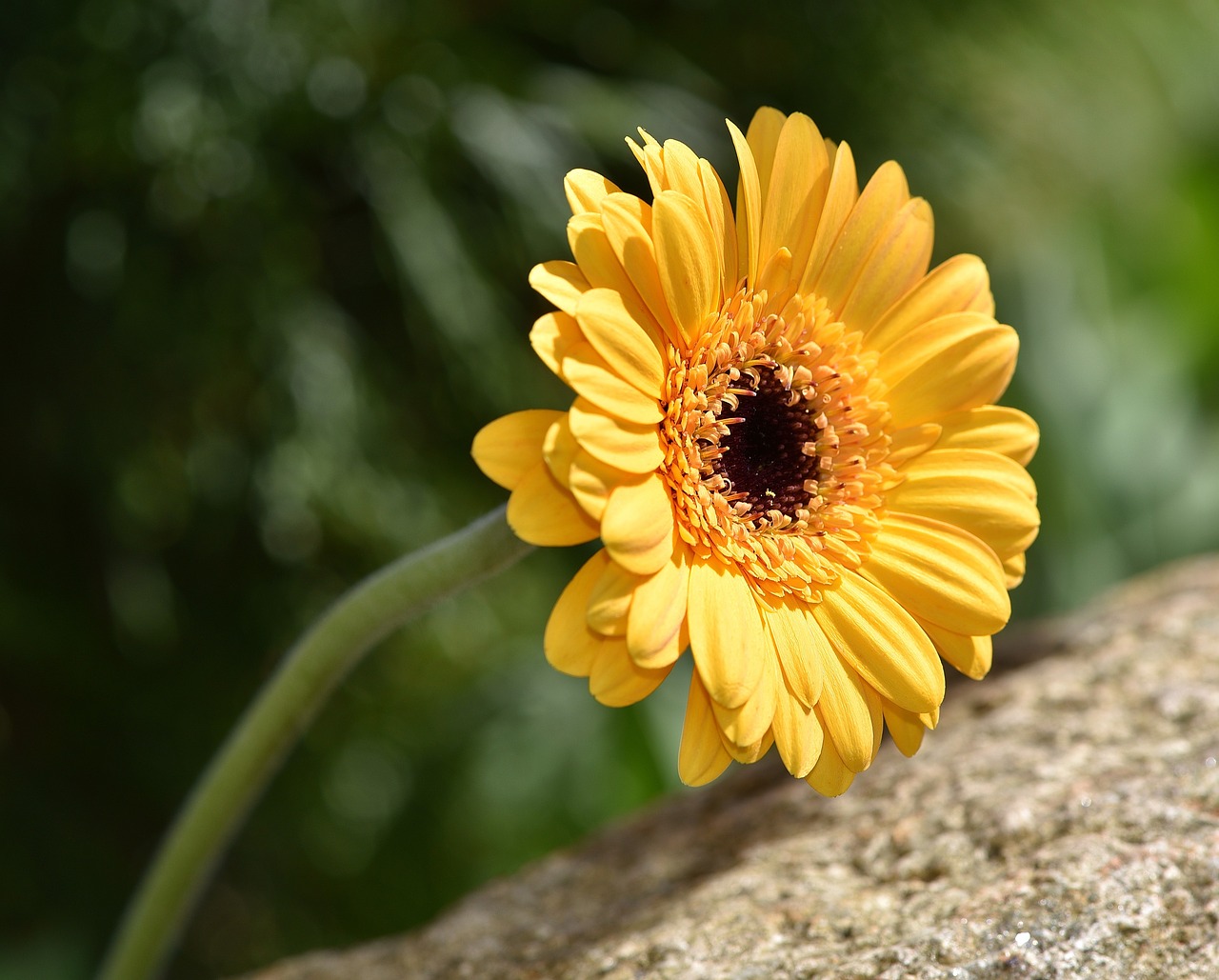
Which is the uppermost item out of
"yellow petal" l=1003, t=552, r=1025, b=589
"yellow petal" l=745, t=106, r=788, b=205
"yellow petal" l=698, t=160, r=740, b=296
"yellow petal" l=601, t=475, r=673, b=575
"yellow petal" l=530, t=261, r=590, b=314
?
"yellow petal" l=745, t=106, r=788, b=205

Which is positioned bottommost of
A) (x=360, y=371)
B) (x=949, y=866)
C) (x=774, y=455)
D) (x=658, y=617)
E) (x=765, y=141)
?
(x=949, y=866)

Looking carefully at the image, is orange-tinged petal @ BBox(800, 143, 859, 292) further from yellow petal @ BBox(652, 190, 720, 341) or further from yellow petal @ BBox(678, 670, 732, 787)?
yellow petal @ BBox(678, 670, 732, 787)

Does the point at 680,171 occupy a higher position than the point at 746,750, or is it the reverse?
the point at 680,171

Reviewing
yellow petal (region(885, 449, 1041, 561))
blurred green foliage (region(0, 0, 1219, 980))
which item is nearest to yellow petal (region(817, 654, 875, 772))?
yellow petal (region(885, 449, 1041, 561))

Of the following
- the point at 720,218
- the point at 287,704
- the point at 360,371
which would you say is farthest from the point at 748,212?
the point at 360,371

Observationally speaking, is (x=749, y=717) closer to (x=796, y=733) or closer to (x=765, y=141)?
(x=796, y=733)

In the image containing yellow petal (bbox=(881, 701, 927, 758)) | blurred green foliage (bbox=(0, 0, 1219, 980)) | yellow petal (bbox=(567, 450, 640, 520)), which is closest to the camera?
yellow petal (bbox=(567, 450, 640, 520))

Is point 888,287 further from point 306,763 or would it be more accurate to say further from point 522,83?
point 306,763
